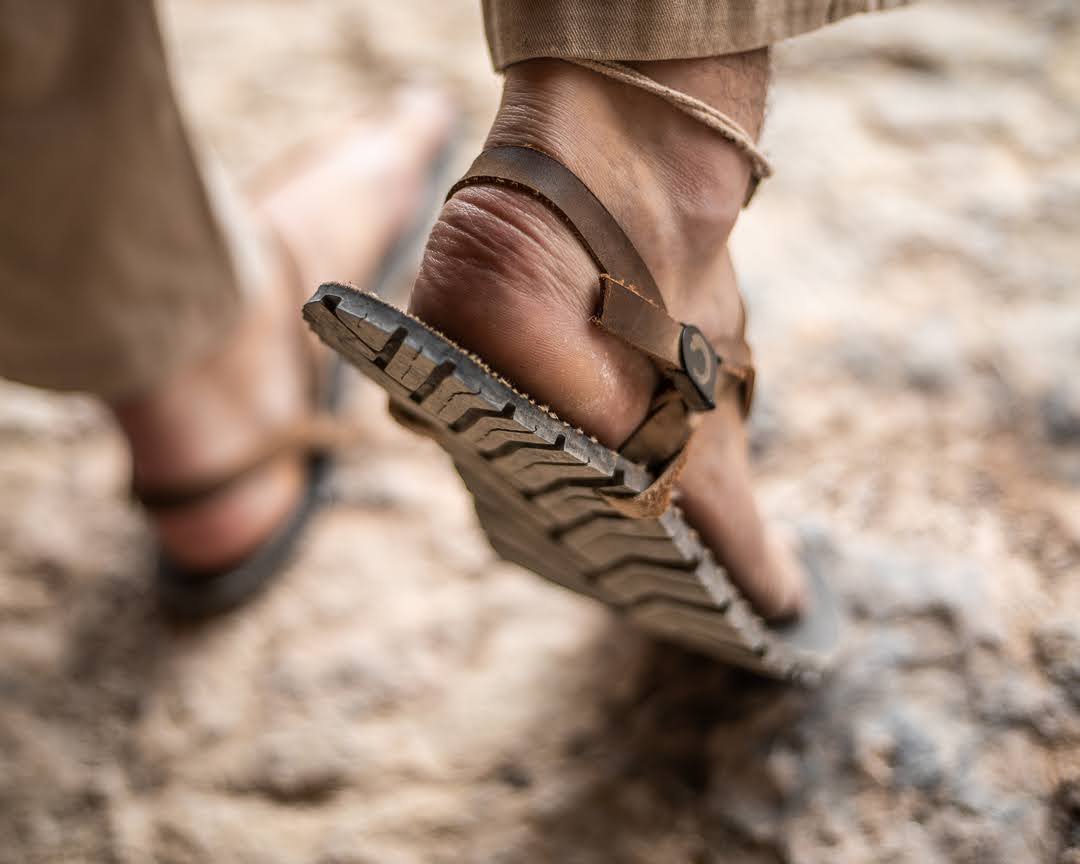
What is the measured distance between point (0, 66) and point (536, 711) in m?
0.76

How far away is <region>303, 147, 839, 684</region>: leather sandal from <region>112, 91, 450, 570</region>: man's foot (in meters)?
0.49

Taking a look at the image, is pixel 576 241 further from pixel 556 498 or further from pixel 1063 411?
pixel 1063 411

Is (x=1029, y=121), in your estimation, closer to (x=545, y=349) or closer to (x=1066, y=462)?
(x=1066, y=462)

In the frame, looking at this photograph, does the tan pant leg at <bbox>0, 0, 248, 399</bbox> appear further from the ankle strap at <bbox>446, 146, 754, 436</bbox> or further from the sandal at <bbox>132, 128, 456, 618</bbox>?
the ankle strap at <bbox>446, 146, 754, 436</bbox>

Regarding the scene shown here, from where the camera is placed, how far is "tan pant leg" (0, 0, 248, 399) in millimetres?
771

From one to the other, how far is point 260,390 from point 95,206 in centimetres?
32

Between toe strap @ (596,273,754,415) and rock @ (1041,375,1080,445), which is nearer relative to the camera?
toe strap @ (596,273,754,415)

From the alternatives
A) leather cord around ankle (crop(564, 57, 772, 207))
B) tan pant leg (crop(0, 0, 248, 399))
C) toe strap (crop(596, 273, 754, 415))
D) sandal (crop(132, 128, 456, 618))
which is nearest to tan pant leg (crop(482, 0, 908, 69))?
Answer: leather cord around ankle (crop(564, 57, 772, 207))

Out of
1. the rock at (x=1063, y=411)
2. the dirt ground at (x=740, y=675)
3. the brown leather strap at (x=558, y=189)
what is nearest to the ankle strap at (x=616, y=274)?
the brown leather strap at (x=558, y=189)

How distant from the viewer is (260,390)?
3.65ft

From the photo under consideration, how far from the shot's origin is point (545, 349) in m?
0.48

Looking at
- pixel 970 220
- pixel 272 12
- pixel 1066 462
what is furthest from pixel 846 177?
pixel 272 12

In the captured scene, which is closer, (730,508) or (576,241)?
(576,241)

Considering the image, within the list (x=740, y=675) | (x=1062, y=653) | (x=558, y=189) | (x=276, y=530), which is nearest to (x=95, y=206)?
(x=276, y=530)
